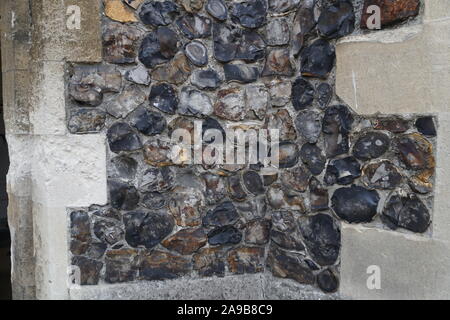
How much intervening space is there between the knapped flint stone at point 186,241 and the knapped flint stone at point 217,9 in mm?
1033

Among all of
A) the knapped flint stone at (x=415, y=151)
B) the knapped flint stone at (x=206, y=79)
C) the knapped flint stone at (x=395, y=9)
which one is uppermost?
the knapped flint stone at (x=395, y=9)

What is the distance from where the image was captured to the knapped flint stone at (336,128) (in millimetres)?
1895

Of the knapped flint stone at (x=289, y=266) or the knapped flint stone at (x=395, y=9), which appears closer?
the knapped flint stone at (x=395, y=9)

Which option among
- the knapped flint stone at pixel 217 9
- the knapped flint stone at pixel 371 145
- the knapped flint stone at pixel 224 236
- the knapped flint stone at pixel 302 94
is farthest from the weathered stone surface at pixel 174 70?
the knapped flint stone at pixel 371 145

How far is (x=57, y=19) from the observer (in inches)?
75.9

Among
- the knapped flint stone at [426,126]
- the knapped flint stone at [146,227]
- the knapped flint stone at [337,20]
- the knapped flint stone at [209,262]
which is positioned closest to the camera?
A: the knapped flint stone at [426,126]

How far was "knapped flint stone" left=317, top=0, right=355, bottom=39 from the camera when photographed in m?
1.87

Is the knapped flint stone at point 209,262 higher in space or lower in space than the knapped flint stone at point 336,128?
lower

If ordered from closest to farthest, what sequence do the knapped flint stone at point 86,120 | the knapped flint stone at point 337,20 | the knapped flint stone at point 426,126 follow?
the knapped flint stone at point 426,126 < the knapped flint stone at point 337,20 < the knapped flint stone at point 86,120

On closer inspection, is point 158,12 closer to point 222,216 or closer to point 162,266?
point 222,216

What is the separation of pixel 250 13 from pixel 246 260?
1.23 metres

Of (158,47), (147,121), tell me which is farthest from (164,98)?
(158,47)

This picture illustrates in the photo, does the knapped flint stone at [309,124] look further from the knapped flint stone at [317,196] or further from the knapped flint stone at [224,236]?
the knapped flint stone at [224,236]

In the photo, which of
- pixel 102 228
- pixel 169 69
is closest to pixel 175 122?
pixel 169 69
